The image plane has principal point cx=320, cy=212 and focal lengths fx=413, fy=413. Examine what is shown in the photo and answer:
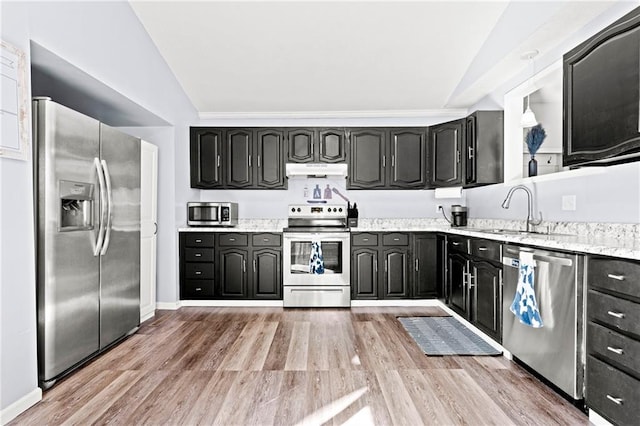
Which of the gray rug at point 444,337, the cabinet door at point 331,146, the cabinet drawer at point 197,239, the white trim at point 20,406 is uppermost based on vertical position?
the cabinet door at point 331,146

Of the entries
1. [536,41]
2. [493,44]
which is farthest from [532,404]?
[493,44]

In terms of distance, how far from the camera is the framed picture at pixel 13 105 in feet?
7.10

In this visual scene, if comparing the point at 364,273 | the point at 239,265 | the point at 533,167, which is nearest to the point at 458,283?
the point at 364,273

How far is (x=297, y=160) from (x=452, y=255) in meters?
2.17

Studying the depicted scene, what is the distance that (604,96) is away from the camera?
234 cm

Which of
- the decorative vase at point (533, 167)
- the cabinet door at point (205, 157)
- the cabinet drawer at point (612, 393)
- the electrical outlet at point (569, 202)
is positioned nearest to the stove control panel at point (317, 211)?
the cabinet door at point (205, 157)

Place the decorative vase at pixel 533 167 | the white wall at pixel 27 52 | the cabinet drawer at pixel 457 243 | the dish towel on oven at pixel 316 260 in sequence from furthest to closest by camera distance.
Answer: the dish towel on oven at pixel 316 260 < the cabinet drawer at pixel 457 243 < the decorative vase at pixel 533 167 < the white wall at pixel 27 52

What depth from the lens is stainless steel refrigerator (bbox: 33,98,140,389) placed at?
2.54 meters

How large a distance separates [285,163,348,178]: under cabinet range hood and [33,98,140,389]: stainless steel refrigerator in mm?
1906

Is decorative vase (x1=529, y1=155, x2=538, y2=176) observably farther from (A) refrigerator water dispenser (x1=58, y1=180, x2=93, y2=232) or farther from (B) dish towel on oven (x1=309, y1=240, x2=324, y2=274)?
(A) refrigerator water dispenser (x1=58, y1=180, x2=93, y2=232)

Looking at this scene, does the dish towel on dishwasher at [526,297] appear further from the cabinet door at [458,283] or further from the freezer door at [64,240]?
the freezer door at [64,240]

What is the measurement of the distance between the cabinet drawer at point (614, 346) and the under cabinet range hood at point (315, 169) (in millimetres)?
3320

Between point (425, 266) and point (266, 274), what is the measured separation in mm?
Result: 1864

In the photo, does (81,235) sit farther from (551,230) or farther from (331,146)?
(551,230)
